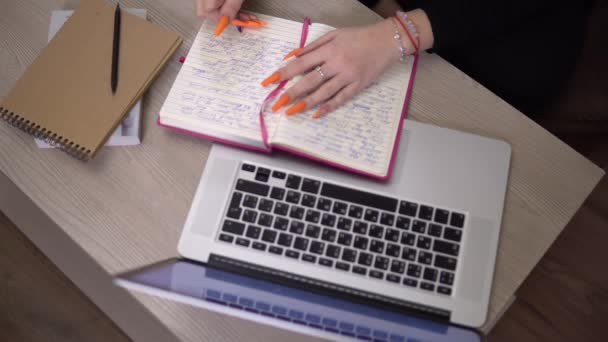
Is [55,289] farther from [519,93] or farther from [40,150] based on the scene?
[519,93]

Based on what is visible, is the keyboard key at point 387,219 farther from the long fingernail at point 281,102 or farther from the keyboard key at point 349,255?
the long fingernail at point 281,102

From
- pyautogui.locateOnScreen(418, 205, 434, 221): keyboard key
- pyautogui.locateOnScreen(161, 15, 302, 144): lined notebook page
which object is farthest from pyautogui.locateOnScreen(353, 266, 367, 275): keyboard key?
pyautogui.locateOnScreen(161, 15, 302, 144): lined notebook page

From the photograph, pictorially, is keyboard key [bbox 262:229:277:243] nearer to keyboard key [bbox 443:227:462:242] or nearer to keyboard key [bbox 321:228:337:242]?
keyboard key [bbox 321:228:337:242]

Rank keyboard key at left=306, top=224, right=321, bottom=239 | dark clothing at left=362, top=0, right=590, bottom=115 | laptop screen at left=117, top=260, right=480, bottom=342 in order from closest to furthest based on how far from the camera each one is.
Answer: laptop screen at left=117, top=260, right=480, bottom=342 < keyboard key at left=306, top=224, right=321, bottom=239 < dark clothing at left=362, top=0, right=590, bottom=115

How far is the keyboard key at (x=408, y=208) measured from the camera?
0.63 metres

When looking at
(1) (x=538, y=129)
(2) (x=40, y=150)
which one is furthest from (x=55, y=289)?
(1) (x=538, y=129)

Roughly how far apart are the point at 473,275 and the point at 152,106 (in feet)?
1.71

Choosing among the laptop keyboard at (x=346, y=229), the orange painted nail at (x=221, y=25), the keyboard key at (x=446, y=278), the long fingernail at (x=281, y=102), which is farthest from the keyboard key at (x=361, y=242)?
the orange painted nail at (x=221, y=25)

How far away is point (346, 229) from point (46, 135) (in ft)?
1.48

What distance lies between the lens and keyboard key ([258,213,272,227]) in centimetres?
63

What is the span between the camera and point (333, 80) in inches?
26.9

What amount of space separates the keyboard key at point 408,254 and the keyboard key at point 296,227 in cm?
Result: 14

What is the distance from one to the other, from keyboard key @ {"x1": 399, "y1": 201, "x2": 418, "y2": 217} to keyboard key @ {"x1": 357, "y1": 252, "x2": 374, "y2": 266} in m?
0.07

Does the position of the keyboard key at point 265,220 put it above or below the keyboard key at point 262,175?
Result: below
